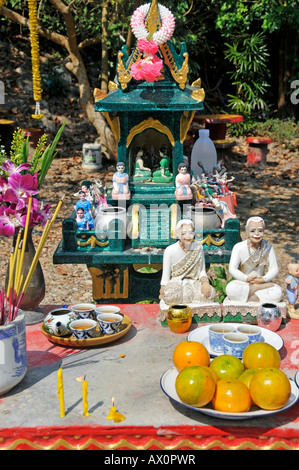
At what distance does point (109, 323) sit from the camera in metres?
3.36

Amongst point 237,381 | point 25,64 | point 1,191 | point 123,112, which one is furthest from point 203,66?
point 237,381

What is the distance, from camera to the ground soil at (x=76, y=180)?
7757 millimetres

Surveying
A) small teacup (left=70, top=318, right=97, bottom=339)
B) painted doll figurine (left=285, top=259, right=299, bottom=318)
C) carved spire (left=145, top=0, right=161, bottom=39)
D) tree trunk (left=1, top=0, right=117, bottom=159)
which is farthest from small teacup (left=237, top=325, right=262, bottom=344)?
tree trunk (left=1, top=0, right=117, bottom=159)

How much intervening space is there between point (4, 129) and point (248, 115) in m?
6.48

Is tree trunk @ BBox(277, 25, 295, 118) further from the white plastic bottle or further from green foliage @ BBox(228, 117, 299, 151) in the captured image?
the white plastic bottle

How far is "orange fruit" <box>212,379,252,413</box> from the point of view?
260 centimetres

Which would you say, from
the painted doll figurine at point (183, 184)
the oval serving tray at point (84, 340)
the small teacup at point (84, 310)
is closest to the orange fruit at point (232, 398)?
the oval serving tray at point (84, 340)

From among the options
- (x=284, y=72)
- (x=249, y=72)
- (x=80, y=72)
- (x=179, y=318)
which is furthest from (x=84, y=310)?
(x=284, y=72)

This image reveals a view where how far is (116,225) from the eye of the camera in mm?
5504

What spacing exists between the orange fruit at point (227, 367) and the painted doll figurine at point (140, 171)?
3.46 metres

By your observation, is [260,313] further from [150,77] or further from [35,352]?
[150,77]

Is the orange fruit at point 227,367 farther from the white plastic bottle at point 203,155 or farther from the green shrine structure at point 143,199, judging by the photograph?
the white plastic bottle at point 203,155

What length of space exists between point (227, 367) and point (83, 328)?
3.12 ft

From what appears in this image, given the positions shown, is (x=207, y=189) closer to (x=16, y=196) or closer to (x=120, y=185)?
(x=120, y=185)
